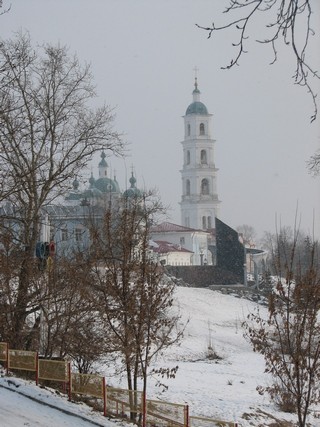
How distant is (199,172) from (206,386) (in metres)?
86.3

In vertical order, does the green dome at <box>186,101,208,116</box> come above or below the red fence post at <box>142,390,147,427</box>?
above

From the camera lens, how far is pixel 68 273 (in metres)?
19.0

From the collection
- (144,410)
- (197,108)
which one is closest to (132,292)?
(144,410)

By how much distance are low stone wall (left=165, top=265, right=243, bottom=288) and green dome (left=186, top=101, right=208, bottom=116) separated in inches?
2049

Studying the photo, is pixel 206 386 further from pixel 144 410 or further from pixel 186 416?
pixel 186 416

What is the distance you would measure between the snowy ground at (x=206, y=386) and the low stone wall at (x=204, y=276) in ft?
45.4

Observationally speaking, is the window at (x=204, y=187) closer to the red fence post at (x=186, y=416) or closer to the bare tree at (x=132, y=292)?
the bare tree at (x=132, y=292)

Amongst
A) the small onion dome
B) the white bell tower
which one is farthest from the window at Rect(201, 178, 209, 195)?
the small onion dome

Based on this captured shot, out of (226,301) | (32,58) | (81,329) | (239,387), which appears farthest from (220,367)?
(226,301)

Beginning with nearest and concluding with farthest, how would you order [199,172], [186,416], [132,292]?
[186,416]
[132,292]
[199,172]

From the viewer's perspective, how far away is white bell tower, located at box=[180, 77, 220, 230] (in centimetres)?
11325

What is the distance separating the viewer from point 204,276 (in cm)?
6525

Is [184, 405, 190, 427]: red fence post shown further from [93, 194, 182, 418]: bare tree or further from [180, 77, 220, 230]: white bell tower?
[180, 77, 220, 230]: white bell tower

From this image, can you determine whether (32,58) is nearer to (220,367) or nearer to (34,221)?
(34,221)
